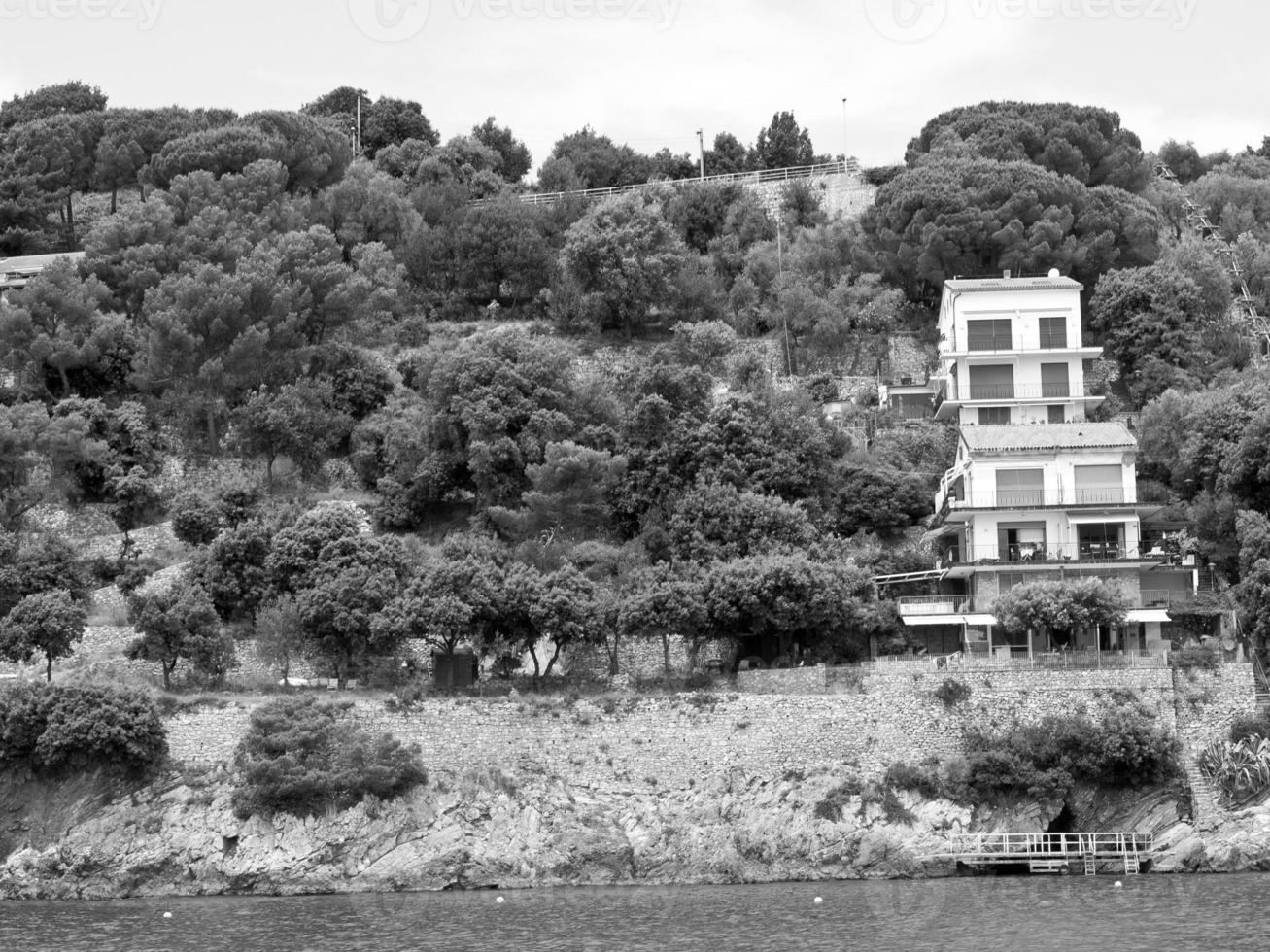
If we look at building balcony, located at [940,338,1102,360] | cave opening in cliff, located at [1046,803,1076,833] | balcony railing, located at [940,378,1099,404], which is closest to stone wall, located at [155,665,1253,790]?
cave opening in cliff, located at [1046,803,1076,833]

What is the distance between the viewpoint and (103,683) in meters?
60.6

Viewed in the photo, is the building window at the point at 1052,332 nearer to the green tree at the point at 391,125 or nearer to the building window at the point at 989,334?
the building window at the point at 989,334

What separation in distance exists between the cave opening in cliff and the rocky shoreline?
218mm

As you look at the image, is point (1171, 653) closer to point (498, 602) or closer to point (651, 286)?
point (498, 602)

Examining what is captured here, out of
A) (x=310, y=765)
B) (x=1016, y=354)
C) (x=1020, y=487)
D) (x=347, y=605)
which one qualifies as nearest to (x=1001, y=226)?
(x=1016, y=354)

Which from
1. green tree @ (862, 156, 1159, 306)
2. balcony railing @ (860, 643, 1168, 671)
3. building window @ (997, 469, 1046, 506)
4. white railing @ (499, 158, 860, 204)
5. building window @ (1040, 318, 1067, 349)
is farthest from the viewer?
white railing @ (499, 158, 860, 204)

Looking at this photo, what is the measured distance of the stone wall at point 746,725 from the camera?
2343 inches

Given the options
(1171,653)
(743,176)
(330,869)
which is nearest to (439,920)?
(330,869)

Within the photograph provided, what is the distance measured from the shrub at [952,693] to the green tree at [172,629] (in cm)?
2371

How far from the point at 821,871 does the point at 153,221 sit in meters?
45.7

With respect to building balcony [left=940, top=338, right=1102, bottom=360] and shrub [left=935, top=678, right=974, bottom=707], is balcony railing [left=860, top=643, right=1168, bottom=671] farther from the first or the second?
building balcony [left=940, top=338, right=1102, bottom=360]

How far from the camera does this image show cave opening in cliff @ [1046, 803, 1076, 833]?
190 ft

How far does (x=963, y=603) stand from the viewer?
66938 mm

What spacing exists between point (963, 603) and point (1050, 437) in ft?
26.2
